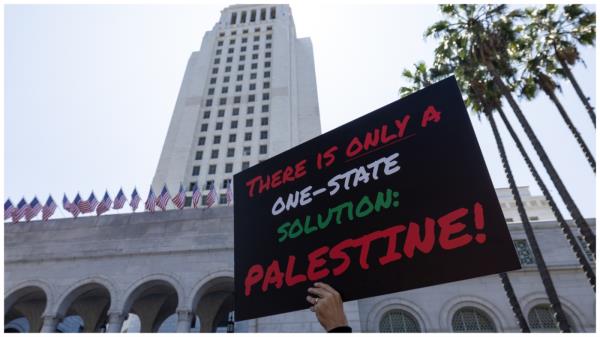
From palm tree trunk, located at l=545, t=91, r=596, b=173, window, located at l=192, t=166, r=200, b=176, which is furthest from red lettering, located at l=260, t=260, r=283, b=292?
window, located at l=192, t=166, r=200, b=176

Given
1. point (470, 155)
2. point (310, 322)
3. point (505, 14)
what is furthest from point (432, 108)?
point (505, 14)

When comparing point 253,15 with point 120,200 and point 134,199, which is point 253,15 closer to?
point 134,199

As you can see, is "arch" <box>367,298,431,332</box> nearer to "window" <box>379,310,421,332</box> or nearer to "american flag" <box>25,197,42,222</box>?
"window" <box>379,310,421,332</box>

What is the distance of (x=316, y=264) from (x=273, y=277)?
1.71ft

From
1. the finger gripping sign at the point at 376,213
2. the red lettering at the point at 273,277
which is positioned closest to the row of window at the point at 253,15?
the finger gripping sign at the point at 376,213

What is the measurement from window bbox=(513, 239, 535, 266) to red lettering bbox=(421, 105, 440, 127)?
18180mm

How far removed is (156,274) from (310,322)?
8.39 metres

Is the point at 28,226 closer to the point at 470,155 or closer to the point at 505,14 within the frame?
the point at 470,155

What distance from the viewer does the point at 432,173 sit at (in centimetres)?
371

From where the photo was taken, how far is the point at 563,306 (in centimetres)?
1722

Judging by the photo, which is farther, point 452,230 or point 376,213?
point 376,213

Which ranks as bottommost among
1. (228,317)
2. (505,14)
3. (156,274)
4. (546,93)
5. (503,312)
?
(503,312)

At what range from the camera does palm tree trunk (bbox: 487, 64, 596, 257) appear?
1545 cm

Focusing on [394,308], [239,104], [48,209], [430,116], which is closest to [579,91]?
[394,308]
